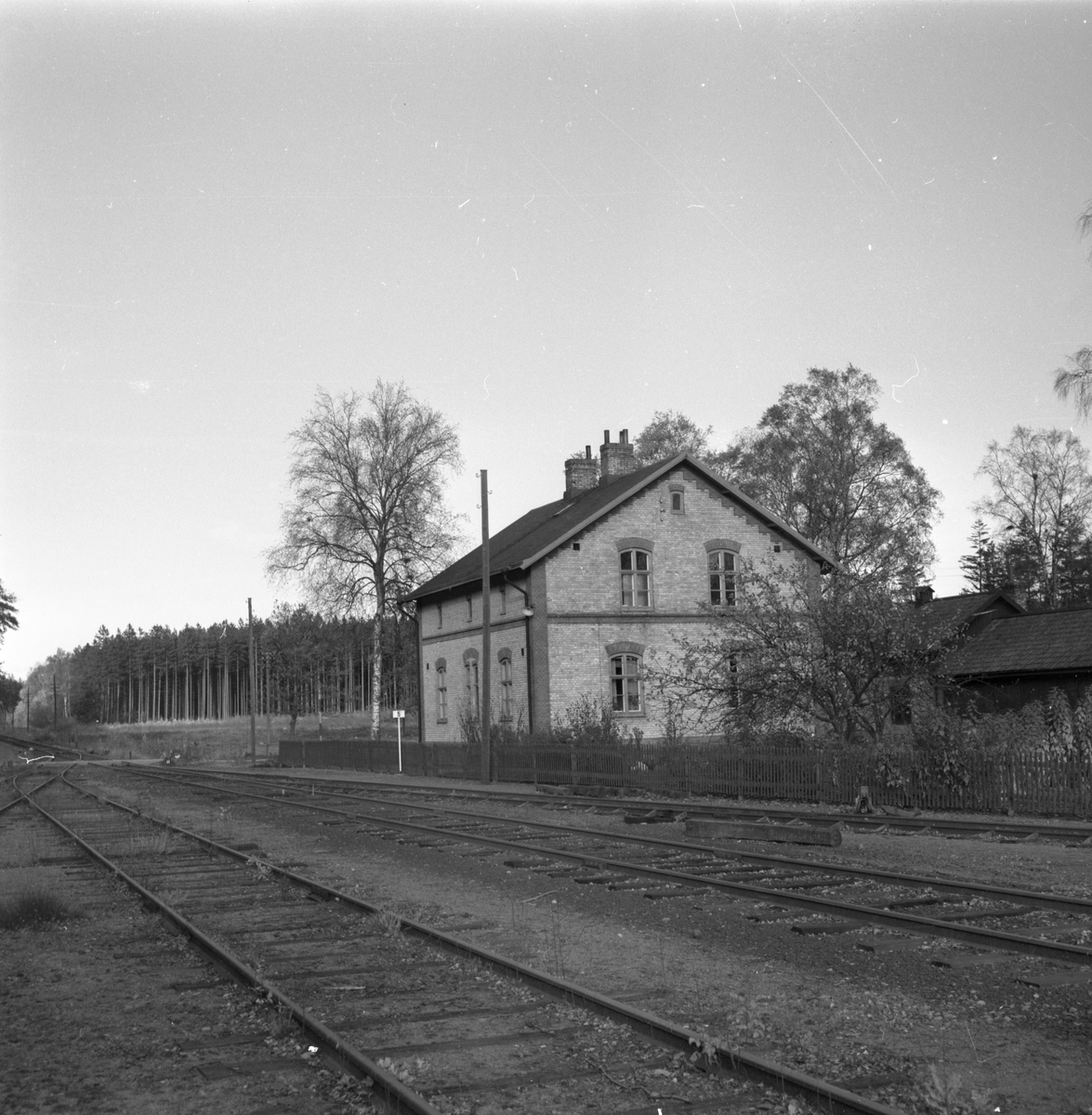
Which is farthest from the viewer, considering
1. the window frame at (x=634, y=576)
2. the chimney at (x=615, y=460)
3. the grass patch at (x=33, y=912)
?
the chimney at (x=615, y=460)

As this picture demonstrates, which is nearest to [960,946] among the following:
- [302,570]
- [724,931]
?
[724,931]

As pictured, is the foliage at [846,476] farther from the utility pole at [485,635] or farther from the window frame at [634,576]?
the utility pole at [485,635]

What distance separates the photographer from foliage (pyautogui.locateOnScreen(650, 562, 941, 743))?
978 inches

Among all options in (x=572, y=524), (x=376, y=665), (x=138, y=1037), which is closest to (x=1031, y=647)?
(x=572, y=524)

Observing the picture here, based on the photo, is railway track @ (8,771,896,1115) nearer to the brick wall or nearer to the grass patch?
the grass patch

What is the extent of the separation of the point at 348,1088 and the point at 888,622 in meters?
20.4

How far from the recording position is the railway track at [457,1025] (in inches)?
231

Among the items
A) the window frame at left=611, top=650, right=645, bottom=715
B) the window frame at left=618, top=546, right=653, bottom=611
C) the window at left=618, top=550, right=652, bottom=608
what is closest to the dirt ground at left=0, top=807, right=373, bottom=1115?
the window frame at left=611, top=650, right=645, bottom=715

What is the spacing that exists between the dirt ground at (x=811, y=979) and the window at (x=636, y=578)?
2424cm

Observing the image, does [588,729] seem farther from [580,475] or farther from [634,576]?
[580,475]

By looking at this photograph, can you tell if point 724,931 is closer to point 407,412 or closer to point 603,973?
point 603,973

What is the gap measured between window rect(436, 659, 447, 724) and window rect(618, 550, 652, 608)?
9236 mm

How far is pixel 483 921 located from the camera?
35.1ft

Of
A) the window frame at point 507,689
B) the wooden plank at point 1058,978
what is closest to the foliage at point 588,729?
the window frame at point 507,689
